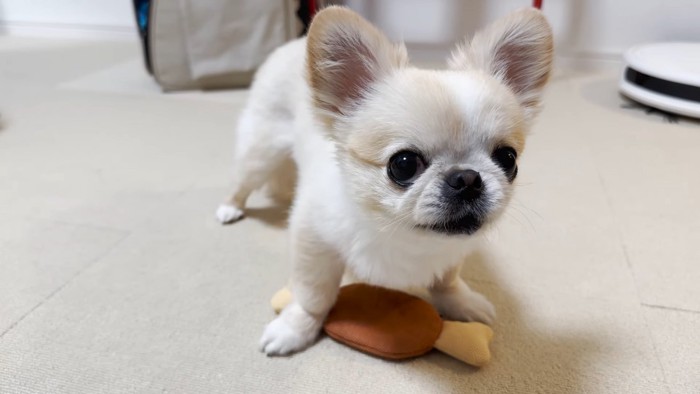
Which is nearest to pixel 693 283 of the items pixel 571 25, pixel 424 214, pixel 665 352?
pixel 665 352

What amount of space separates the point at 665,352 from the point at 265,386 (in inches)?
35.6

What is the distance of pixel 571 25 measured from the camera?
3.27 meters

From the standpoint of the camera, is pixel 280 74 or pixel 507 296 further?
pixel 280 74

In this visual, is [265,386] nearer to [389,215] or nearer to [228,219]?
[389,215]

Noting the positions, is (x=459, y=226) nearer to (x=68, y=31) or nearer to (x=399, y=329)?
(x=399, y=329)

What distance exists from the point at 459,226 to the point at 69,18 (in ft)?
14.9

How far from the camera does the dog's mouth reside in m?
0.91

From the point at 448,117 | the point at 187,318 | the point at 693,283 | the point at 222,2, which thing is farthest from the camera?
the point at 222,2

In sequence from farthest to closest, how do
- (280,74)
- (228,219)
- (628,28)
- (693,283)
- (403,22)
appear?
1. (403,22)
2. (628,28)
3. (228,219)
4. (280,74)
5. (693,283)

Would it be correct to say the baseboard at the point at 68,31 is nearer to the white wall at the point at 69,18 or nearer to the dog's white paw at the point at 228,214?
the white wall at the point at 69,18

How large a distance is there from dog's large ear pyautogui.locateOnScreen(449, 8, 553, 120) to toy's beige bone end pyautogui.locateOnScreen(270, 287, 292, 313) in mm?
677

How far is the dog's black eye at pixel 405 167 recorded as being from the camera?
35.5 inches

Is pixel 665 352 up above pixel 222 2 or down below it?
below

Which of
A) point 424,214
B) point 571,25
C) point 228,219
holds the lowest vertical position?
point 228,219
